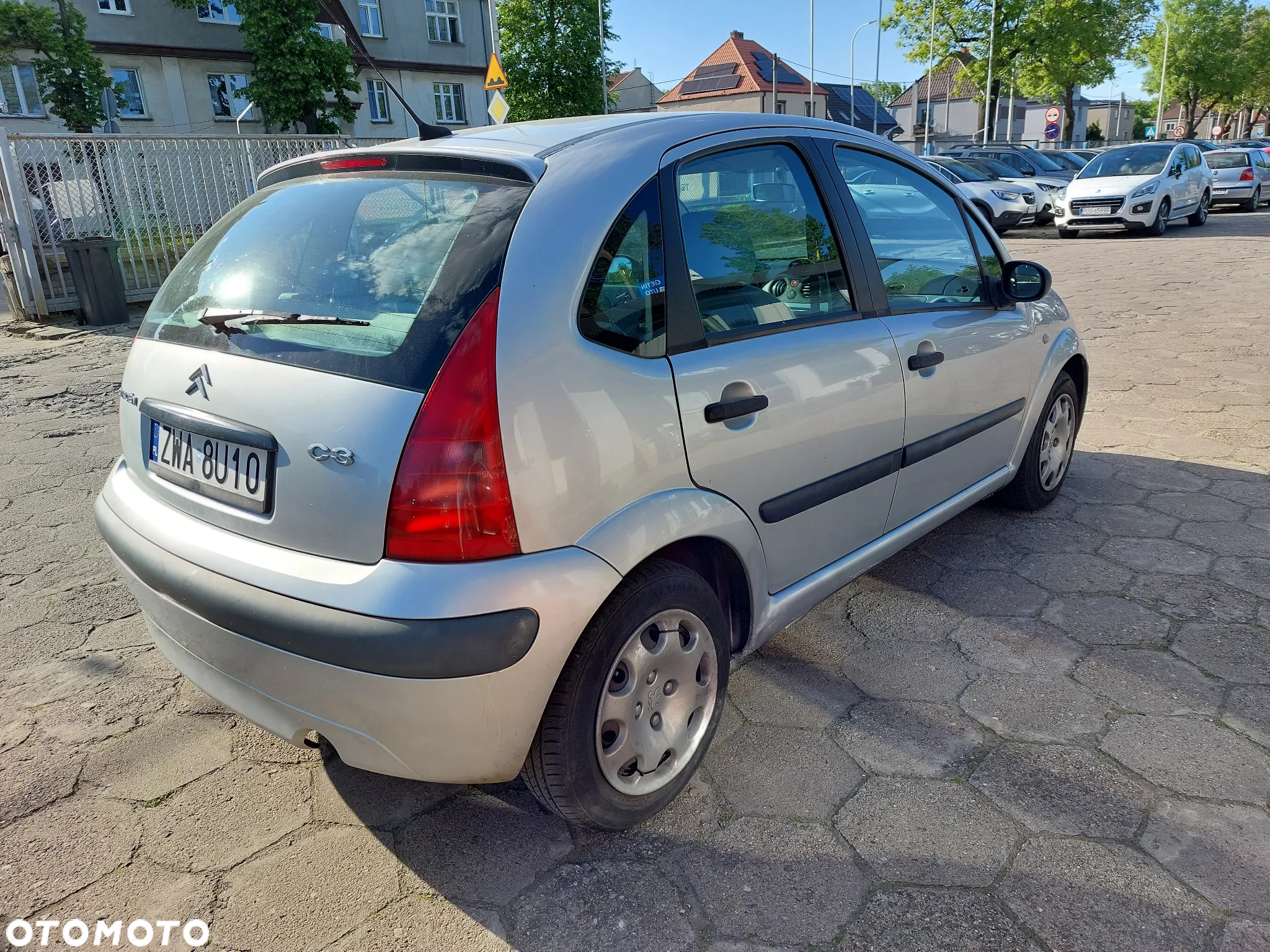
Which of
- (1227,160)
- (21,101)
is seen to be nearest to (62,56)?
(21,101)

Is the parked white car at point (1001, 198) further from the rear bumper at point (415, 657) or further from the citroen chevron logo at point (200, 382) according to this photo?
the rear bumper at point (415, 657)

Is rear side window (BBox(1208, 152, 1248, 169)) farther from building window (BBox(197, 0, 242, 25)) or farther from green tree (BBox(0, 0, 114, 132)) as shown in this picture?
green tree (BBox(0, 0, 114, 132))

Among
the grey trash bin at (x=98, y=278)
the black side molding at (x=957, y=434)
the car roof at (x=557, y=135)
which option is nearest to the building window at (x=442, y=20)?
the grey trash bin at (x=98, y=278)

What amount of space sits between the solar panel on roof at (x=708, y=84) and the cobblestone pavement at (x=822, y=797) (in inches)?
2676

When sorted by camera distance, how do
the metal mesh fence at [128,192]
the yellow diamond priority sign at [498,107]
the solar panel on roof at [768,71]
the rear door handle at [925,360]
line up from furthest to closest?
the solar panel on roof at [768,71] → the yellow diamond priority sign at [498,107] → the metal mesh fence at [128,192] → the rear door handle at [925,360]

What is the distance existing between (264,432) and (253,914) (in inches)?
41.7

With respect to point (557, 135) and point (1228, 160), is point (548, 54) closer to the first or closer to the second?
point (1228, 160)

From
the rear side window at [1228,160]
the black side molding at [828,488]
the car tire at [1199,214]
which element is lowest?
the car tire at [1199,214]

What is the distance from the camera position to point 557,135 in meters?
2.31

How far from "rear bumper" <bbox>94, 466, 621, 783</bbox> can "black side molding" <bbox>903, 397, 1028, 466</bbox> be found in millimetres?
1419

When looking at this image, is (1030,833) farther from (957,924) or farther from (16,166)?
(16,166)

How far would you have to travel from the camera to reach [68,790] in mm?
2451

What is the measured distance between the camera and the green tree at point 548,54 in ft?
146

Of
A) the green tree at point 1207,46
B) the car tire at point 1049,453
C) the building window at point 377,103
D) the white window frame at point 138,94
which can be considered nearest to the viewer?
the car tire at point 1049,453
